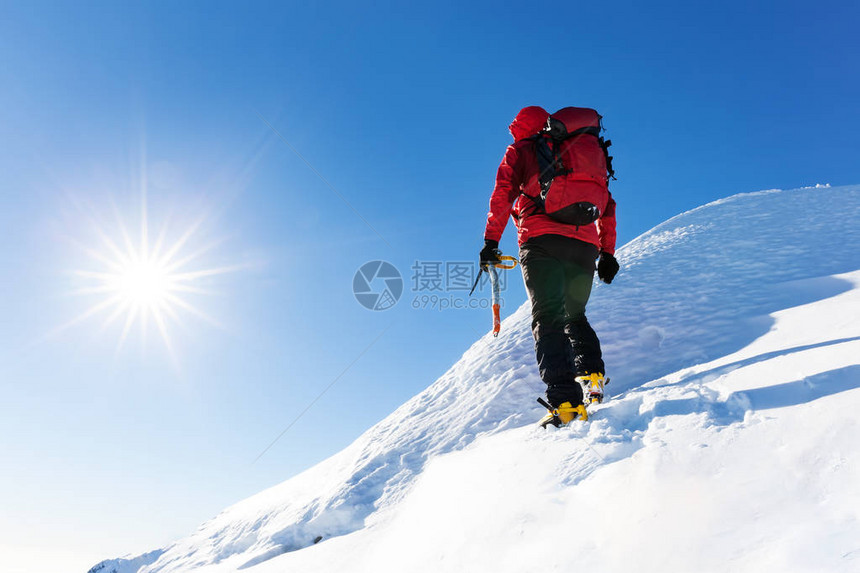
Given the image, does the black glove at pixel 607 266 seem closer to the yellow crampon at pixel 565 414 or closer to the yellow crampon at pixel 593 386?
the yellow crampon at pixel 593 386

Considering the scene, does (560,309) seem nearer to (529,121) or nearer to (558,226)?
(558,226)

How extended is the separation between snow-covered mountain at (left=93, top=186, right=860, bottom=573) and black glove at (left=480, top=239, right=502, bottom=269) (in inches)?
46.2

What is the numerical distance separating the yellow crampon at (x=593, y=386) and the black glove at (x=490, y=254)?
104 centimetres

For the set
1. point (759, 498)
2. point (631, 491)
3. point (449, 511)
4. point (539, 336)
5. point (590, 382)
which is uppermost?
point (539, 336)

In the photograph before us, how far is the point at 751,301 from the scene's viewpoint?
5.19m

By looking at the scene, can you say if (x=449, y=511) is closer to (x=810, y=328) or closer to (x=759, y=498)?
(x=759, y=498)

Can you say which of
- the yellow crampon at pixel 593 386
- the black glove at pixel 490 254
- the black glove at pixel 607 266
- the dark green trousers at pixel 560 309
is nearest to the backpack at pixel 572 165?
the dark green trousers at pixel 560 309

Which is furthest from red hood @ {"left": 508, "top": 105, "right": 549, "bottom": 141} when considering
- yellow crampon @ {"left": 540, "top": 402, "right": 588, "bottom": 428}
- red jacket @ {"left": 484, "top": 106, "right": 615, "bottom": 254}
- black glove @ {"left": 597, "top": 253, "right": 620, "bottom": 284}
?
yellow crampon @ {"left": 540, "top": 402, "right": 588, "bottom": 428}

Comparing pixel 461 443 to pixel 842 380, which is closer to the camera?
pixel 842 380

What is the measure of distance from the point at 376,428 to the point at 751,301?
447 cm

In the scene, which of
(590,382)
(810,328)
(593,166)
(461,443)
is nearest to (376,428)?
(461,443)

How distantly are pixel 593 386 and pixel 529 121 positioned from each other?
201 centimetres

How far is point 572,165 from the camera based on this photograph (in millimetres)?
3152

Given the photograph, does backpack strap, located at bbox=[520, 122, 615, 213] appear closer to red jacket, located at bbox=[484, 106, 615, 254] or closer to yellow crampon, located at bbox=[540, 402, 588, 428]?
red jacket, located at bbox=[484, 106, 615, 254]
